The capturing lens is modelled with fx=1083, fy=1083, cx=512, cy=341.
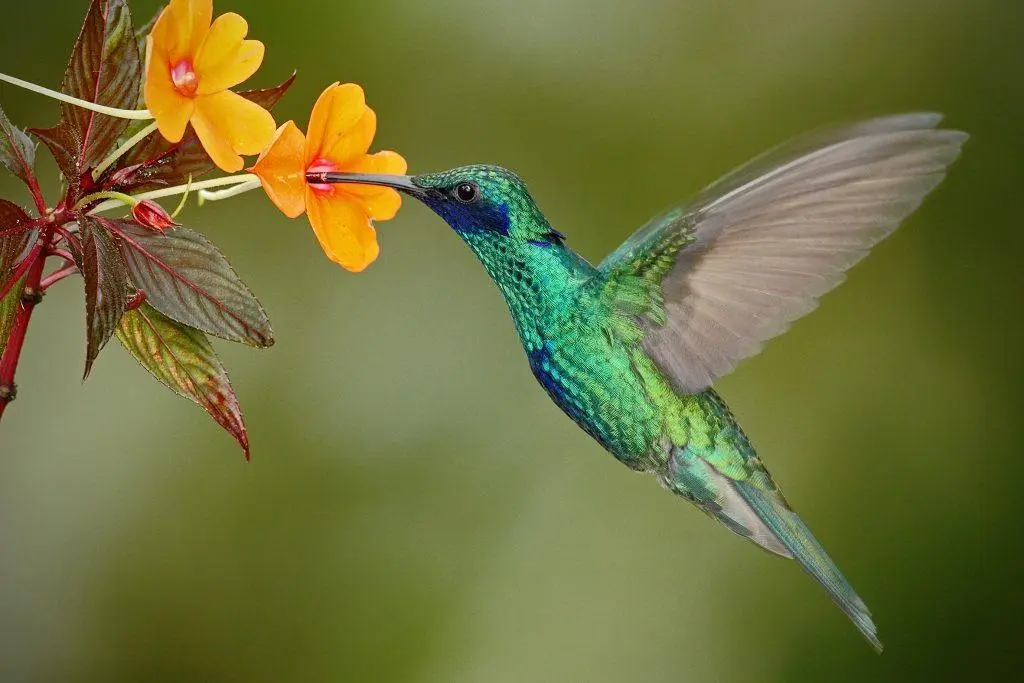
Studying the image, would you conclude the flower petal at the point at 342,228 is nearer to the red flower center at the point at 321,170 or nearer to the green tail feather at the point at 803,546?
the red flower center at the point at 321,170

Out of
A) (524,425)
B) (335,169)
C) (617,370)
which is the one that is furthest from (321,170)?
(524,425)

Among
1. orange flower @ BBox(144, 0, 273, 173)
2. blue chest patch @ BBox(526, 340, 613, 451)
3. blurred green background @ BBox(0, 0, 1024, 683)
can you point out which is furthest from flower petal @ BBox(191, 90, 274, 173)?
blurred green background @ BBox(0, 0, 1024, 683)

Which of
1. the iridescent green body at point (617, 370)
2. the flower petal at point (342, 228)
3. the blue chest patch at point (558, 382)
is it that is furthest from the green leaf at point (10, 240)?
the blue chest patch at point (558, 382)

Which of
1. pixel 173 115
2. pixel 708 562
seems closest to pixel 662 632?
pixel 708 562

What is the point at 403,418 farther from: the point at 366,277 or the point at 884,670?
the point at 884,670

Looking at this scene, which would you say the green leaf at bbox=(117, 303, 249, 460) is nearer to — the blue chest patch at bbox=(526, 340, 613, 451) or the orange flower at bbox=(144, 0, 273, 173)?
the orange flower at bbox=(144, 0, 273, 173)

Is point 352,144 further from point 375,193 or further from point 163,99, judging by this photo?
point 163,99
